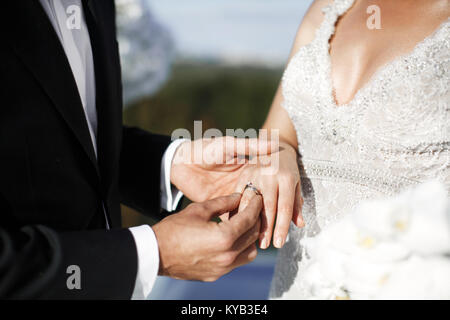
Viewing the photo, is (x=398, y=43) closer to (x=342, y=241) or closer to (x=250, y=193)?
(x=250, y=193)

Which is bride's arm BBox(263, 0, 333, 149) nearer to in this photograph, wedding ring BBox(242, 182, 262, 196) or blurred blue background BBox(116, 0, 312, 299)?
wedding ring BBox(242, 182, 262, 196)

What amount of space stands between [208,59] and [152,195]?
436cm

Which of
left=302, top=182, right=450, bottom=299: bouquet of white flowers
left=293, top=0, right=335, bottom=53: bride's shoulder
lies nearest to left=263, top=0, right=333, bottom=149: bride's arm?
left=293, top=0, right=335, bottom=53: bride's shoulder

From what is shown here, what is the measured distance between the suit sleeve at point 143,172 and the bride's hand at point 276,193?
333 millimetres

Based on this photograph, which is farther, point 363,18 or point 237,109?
point 237,109

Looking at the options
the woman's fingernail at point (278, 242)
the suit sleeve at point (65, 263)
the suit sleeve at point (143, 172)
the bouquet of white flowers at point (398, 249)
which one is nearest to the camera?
the bouquet of white flowers at point (398, 249)

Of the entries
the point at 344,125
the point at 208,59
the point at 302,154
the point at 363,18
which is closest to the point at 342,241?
the point at 344,125

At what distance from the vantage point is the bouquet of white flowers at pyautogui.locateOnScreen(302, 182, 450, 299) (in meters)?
0.46

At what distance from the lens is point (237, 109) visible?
459cm

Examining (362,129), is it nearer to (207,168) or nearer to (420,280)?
(207,168)

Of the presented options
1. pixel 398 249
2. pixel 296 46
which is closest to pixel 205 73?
pixel 296 46

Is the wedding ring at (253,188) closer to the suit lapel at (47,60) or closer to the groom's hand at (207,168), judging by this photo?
the groom's hand at (207,168)

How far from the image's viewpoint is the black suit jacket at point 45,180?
0.76 m

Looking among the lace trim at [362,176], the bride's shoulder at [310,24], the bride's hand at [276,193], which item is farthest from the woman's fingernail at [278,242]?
the bride's shoulder at [310,24]
